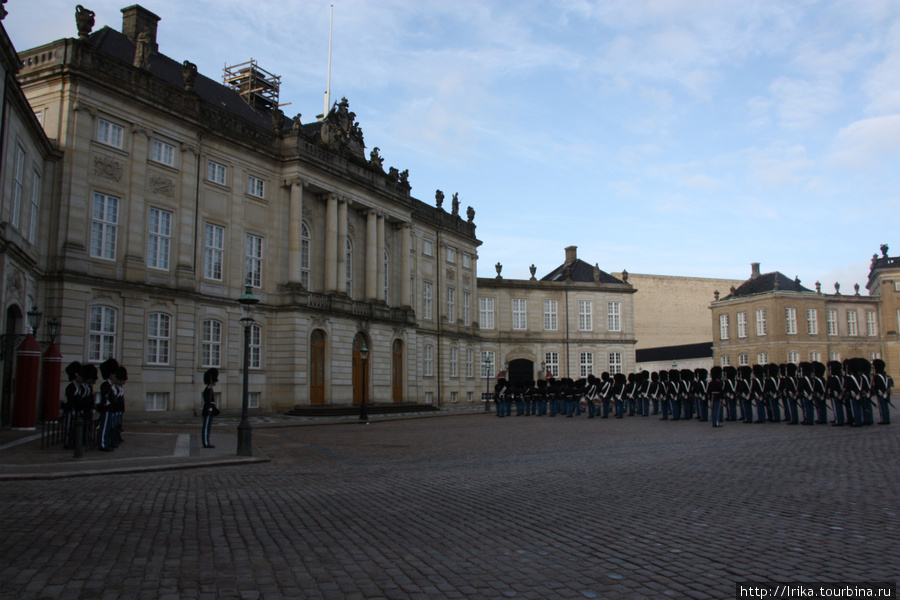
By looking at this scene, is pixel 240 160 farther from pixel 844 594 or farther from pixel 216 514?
pixel 844 594

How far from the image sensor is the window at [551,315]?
6444 centimetres

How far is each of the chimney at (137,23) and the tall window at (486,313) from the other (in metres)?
33.2

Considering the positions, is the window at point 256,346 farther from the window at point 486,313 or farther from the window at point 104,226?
the window at point 486,313

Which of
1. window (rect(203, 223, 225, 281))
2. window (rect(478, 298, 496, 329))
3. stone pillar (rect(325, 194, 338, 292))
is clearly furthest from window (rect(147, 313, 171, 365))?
window (rect(478, 298, 496, 329))

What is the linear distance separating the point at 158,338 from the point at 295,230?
32.7ft

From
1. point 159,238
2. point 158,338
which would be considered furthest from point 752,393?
point 159,238

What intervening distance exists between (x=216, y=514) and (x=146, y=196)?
25.1 metres

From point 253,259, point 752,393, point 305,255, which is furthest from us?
point 305,255

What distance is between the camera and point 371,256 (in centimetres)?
4350

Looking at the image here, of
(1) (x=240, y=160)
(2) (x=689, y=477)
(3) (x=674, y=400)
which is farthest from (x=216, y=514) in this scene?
(1) (x=240, y=160)

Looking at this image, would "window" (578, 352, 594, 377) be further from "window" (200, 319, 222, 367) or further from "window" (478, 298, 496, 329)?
"window" (200, 319, 222, 367)

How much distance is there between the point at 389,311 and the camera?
44.4 meters

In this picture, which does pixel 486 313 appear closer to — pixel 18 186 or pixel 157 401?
pixel 157 401

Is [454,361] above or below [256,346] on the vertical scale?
below
